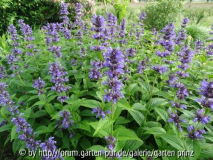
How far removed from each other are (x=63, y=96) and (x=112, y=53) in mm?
→ 1574

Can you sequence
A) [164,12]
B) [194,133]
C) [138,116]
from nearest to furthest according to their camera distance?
1. [194,133]
2. [138,116]
3. [164,12]

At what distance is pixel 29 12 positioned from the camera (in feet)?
41.9

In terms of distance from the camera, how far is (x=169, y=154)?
117 inches

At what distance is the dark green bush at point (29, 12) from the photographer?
11.4m

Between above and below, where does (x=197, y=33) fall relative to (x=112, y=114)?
below

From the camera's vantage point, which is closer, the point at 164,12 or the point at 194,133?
the point at 194,133

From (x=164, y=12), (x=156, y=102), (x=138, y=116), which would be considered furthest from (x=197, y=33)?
(x=138, y=116)

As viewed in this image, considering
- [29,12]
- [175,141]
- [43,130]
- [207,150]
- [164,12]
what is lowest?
[207,150]

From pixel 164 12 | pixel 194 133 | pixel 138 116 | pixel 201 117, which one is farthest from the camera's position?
pixel 164 12

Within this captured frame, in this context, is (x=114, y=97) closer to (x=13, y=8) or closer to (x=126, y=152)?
(x=126, y=152)

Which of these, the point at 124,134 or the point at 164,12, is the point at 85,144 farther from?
the point at 164,12

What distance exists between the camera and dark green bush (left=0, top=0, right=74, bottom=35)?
11402 mm

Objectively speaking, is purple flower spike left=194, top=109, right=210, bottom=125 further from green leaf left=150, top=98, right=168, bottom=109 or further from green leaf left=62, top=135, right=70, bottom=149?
green leaf left=62, top=135, right=70, bottom=149

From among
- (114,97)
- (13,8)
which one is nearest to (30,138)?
(114,97)
